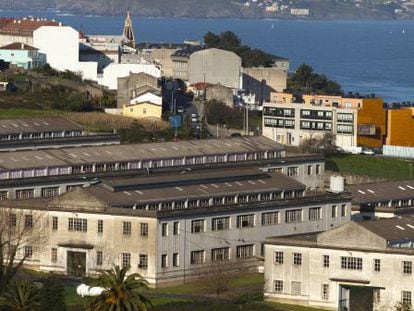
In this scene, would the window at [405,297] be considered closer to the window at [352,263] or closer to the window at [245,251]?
the window at [352,263]

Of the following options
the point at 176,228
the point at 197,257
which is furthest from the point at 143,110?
the point at 176,228

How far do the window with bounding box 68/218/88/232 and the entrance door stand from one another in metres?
0.62

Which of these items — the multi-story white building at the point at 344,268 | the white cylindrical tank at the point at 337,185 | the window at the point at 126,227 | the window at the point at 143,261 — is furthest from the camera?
the white cylindrical tank at the point at 337,185

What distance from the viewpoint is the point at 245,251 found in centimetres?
5259

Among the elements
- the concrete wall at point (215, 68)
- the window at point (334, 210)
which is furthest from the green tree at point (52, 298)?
the concrete wall at point (215, 68)

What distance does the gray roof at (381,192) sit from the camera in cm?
5768

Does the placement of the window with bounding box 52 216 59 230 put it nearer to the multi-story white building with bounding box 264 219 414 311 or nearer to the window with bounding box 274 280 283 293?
the multi-story white building with bounding box 264 219 414 311

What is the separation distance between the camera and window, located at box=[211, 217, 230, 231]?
51.8 m

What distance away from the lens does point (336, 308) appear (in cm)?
4662

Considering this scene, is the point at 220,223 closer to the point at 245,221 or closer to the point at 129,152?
the point at 245,221

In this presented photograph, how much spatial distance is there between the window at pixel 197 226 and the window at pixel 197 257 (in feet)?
1.83

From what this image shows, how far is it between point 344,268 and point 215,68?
52061 mm

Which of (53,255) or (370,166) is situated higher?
(53,255)

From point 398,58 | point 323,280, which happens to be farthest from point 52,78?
point 398,58
